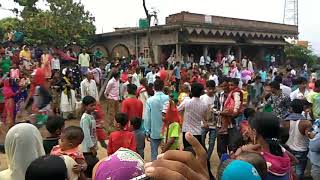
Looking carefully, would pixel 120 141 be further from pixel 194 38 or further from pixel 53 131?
pixel 194 38

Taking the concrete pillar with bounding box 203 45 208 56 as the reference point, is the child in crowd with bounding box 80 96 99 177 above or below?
below

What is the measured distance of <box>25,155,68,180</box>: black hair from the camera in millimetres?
2219

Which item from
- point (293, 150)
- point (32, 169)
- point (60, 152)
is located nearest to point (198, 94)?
point (293, 150)

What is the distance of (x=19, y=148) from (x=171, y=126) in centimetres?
320

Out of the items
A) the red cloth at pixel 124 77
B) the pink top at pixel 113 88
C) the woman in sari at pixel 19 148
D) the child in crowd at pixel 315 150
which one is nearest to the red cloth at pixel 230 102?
the child in crowd at pixel 315 150

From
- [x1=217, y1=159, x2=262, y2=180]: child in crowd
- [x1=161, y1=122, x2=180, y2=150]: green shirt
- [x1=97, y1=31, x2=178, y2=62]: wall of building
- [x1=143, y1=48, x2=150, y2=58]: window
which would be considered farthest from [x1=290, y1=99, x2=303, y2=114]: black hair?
[x1=143, y1=48, x2=150, y2=58]: window

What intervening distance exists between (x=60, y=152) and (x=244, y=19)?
23763 mm

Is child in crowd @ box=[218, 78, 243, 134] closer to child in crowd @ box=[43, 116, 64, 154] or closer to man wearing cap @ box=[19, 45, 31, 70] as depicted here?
child in crowd @ box=[43, 116, 64, 154]

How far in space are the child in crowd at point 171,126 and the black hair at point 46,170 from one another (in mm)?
4072

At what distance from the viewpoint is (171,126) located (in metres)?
6.50

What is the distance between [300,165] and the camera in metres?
5.88

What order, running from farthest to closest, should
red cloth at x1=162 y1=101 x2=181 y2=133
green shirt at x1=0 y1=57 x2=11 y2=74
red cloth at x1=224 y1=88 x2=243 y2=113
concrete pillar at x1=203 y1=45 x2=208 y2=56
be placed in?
1. concrete pillar at x1=203 y1=45 x2=208 y2=56
2. green shirt at x1=0 y1=57 x2=11 y2=74
3. red cloth at x1=224 y1=88 x2=243 y2=113
4. red cloth at x1=162 y1=101 x2=181 y2=133

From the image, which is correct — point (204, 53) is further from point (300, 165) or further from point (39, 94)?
point (300, 165)

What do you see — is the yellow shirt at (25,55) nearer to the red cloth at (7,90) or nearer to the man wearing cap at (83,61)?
the man wearing cap at (83,61)
